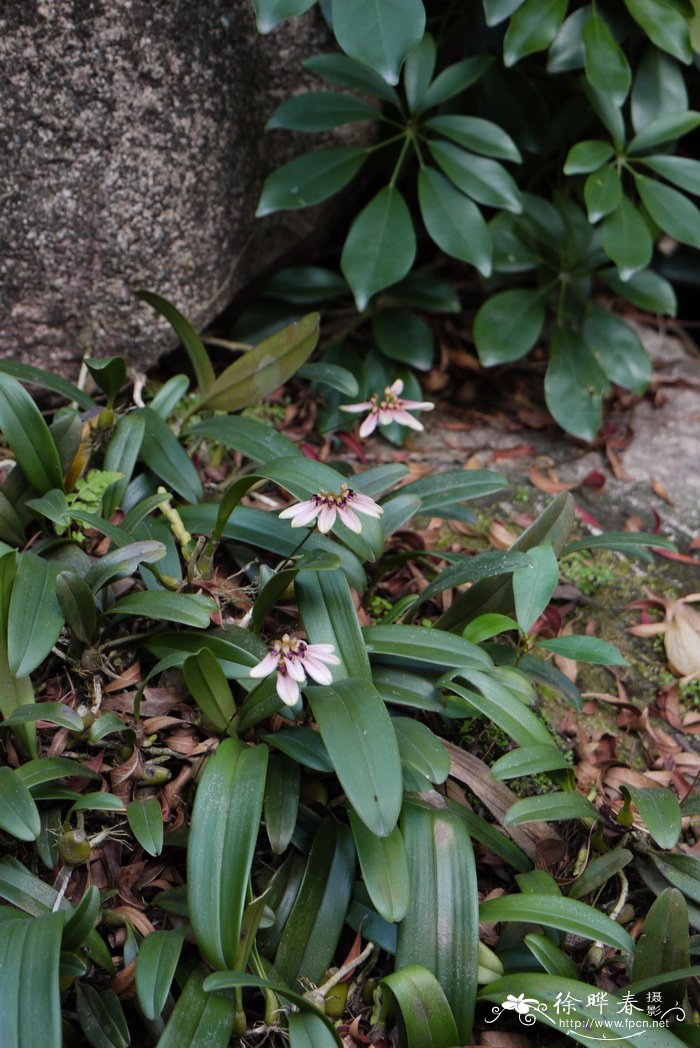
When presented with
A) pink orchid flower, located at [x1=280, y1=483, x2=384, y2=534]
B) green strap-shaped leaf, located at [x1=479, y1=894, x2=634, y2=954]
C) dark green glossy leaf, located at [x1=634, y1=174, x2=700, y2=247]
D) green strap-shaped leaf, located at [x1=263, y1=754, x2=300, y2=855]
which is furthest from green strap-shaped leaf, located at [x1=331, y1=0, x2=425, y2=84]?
green strap-shaped leaf, located at [x1=479, y1=894, x2=634, y2=954]

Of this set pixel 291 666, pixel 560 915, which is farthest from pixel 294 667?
pixel 560 915

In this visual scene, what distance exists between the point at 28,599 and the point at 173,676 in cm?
39

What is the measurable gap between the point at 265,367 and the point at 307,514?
0.80 metres

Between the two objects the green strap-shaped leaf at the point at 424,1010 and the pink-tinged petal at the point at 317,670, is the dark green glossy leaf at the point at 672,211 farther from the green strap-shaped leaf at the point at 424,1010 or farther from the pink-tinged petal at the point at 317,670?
the green strap-shaped leaf at the point at 424,1010

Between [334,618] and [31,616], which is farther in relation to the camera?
[334,618]

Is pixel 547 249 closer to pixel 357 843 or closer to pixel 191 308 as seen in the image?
pixel 191 308

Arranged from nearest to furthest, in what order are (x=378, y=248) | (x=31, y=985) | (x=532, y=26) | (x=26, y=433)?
(x=31, y=985) → (x=26, y=433) → (x=532, y=26) → (x=378, y=248)

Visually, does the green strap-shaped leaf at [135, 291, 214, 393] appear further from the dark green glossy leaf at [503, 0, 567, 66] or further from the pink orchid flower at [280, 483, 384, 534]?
the dark green glossy leaf at [503, 0, 567, 66]

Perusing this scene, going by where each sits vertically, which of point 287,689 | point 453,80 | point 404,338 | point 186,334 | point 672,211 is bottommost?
point 287,689

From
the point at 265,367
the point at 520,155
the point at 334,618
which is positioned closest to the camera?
the point at 334,618

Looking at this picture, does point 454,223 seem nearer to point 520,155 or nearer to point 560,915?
point 520,155

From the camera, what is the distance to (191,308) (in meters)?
2.75

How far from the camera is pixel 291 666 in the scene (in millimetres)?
1469

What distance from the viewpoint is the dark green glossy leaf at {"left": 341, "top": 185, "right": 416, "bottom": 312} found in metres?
2.52
